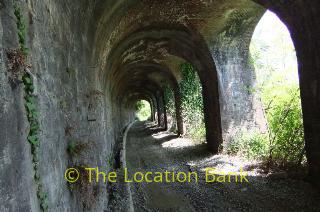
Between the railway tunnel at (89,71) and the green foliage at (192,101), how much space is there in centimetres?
188

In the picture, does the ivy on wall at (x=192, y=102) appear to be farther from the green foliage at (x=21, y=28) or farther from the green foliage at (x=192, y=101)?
the green foliage at (x=21, y=28)

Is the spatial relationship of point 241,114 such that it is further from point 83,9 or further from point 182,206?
point 83,9

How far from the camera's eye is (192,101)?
14.5 metres

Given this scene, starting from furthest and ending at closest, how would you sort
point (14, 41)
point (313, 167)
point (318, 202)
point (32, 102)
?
point (313, 167)
point (318, 202)
point (32, 102)
point (14, 41)

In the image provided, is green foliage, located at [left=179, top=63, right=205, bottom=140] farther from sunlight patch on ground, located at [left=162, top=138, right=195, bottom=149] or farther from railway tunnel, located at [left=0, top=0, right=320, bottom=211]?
railway tunnel, located at [left=0, top=0, right=320, bottom=211]

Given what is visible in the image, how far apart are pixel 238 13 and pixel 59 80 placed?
272 inches

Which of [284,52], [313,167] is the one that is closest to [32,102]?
[313,167]

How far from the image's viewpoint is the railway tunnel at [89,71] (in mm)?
1907

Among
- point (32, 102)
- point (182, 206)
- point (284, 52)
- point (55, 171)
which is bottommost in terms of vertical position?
point (182, 206)

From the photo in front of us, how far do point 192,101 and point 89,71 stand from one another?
9269 mm

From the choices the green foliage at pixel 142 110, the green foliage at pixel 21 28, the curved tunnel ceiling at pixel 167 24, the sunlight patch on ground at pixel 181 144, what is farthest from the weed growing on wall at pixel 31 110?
the green foliage at pixel 142 110

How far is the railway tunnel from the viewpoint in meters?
1.91

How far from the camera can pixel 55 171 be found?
266 centimetres

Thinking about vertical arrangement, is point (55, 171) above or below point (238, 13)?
below
